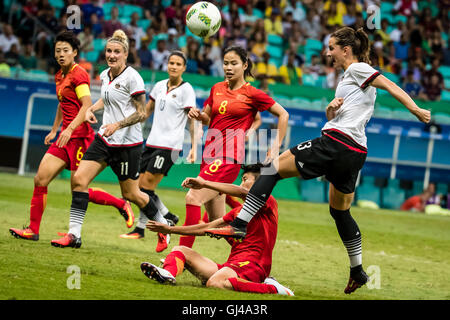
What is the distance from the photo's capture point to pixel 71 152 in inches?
A: 353

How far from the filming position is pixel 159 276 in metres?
6.31

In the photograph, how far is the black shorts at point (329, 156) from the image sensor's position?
6656 mm

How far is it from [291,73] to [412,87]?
362 centimetres

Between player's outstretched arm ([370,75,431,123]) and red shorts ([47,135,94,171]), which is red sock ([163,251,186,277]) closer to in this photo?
player's outstretched arm ([370,75,431,123])

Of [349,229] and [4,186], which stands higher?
[349,229]

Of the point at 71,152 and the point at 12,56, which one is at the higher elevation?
the point at 12,56

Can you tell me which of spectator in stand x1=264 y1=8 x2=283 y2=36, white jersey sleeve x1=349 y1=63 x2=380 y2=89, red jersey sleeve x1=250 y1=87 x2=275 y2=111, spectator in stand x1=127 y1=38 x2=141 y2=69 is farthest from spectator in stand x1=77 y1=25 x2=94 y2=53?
white jersey sleeve x1=349 y1=63 x2=380 y2=89

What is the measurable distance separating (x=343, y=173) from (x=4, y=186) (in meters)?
9.99

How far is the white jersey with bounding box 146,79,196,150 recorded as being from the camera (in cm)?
1066

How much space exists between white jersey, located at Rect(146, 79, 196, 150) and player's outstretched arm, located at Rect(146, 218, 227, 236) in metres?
4.07

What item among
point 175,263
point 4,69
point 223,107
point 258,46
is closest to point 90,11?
point 4,69

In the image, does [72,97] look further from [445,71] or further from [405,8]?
[405,8]

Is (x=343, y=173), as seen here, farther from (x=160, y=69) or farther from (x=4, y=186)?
(x=160, y=69)
